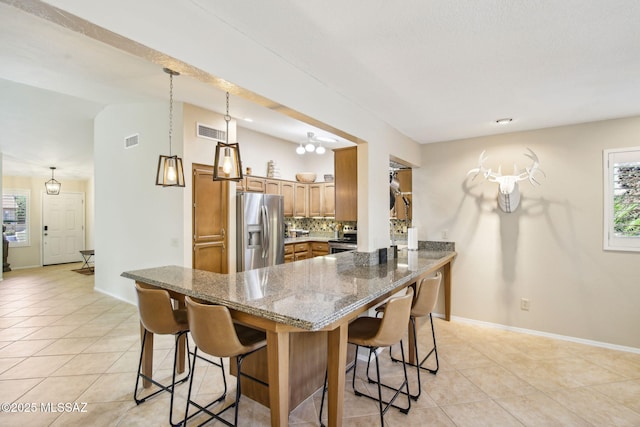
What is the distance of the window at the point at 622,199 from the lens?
3.26 m

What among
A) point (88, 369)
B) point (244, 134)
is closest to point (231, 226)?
point (244, 134)

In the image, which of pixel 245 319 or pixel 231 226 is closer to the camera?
pixel 245 319

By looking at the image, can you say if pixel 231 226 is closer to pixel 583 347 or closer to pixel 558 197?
pixel 558 197

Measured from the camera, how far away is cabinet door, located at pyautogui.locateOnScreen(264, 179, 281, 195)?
17.3 ft

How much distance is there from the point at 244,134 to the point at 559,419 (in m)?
5.06

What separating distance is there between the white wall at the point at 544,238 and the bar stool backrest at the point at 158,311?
357 centimetres

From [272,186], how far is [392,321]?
390cm

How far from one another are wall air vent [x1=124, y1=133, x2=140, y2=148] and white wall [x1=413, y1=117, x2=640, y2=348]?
4311 millimetres

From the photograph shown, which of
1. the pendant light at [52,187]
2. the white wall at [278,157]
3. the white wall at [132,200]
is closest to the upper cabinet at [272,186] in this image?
the white wall at [278,157]

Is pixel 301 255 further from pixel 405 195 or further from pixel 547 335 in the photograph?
pixel 547 335

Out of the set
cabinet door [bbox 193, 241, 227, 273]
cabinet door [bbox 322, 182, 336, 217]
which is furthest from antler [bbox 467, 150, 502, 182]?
cabinet door [bbox 193, 241, 227, 273]

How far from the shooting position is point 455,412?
2227 millimetres

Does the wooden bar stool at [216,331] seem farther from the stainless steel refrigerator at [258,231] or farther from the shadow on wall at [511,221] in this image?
the shadow on wall at [511,221]

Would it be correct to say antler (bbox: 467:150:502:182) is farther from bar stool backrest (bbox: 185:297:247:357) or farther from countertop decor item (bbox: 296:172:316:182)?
bar stool backrest (bbox: 185:297:247:357)
